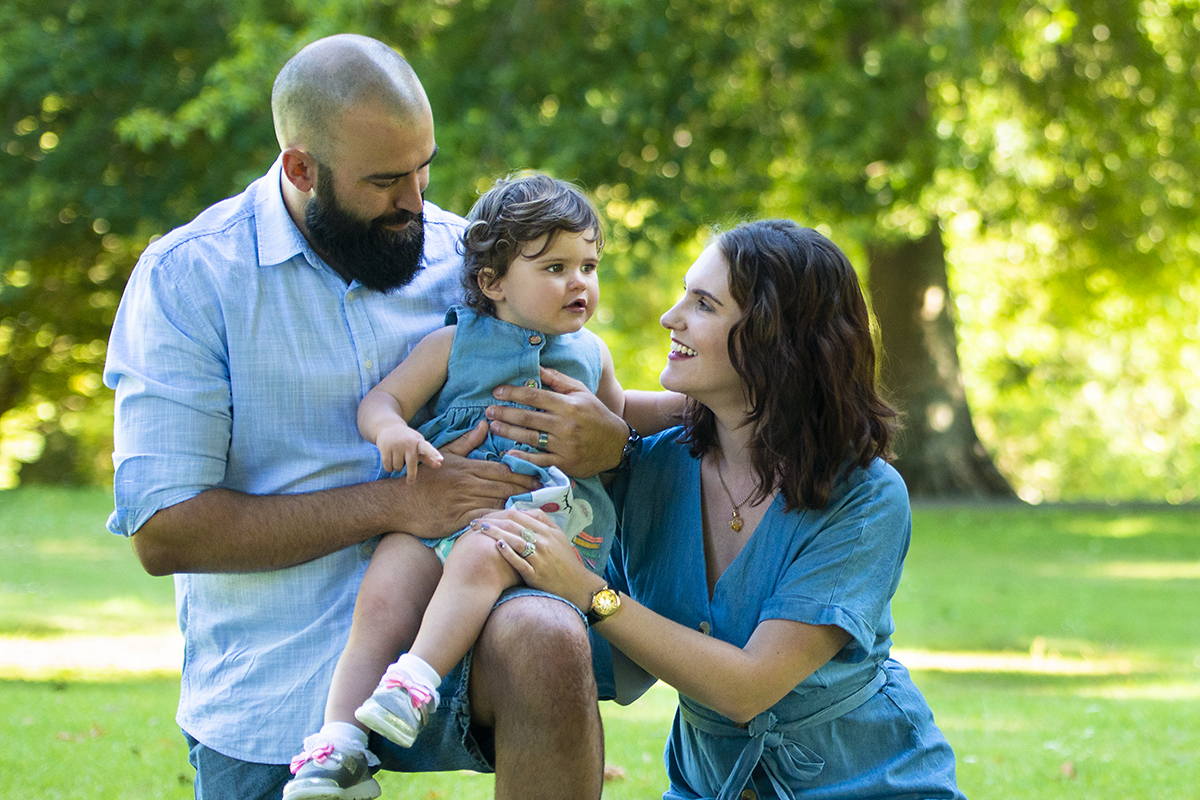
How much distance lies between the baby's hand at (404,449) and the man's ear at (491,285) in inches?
18.3

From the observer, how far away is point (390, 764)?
283 cm

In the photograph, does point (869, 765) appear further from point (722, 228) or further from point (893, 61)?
point (893, 61)

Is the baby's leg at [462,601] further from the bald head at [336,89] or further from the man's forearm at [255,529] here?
the bald head at [336,89]

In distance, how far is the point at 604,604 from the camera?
268cm

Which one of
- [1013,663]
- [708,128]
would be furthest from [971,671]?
[708,128]

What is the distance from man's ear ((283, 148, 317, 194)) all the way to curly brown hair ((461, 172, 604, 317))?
1.34 ft

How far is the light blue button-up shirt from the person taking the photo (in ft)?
9.52

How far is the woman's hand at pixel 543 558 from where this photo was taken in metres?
2.65

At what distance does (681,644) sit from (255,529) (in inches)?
39.1

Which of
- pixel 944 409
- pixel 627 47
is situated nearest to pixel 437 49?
pixel 627 47

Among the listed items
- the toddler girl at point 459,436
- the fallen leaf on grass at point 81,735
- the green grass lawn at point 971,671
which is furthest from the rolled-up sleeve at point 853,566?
the fallen leaf on grass at point 81,735

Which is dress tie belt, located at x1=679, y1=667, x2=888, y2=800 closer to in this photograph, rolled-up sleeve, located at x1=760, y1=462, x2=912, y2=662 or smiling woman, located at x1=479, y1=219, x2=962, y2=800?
smiling woman, located at x1=479, y1=219, x2=962, y2=800

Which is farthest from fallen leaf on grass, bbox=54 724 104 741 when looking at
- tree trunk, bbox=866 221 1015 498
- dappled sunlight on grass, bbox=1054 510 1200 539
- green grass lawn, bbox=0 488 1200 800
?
tree trunk, bbox=866 221 1015 498

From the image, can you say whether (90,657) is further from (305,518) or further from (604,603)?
(604,603)
